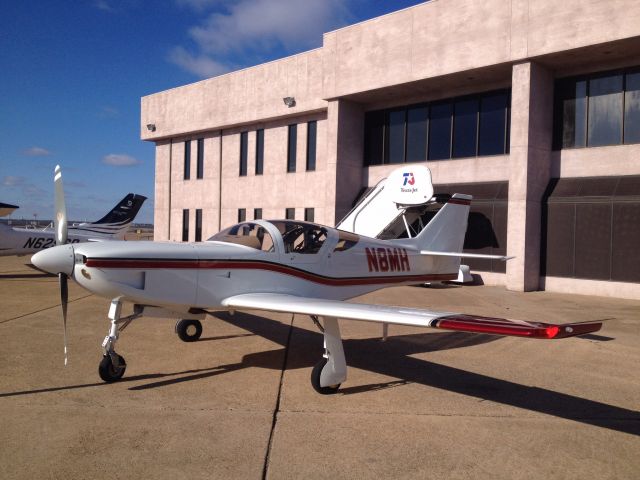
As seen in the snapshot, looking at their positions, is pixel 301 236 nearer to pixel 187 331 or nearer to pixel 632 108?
pixel 187 331

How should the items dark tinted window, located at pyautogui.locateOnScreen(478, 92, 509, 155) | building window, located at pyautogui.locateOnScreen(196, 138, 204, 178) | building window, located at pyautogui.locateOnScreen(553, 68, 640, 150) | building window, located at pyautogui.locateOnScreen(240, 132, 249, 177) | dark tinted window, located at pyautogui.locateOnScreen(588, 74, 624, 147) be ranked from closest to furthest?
building window, located at pyautogui.locateOnScreen(553, 68, 640, 150) < dark tinted window, located at pyautogui.locateOnScreen(588, 74, 624, 147) < dark tinted window, located at pyautogui.locateOnScreen(478, 92, 509, 155) < building window, located at pyautogui.locateOnScreen(240, 132, 249, 177) < building window, located at pyautogui.locateOnScreen(196, 138, 204, 178)

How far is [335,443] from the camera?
14.2 ft

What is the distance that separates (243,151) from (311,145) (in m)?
4.52

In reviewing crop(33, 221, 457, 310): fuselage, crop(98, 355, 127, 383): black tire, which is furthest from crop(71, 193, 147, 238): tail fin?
crop(98, 355, 127, 383): black tire

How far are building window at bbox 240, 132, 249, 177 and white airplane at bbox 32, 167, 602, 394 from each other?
58.2 ft

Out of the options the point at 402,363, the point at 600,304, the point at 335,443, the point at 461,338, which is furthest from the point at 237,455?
the point at 600,304

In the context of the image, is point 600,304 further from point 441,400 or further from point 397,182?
point 441,400

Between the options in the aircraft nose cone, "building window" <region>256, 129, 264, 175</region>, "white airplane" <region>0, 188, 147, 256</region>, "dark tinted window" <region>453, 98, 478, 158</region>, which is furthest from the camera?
"building window" <region>256, 129, 264, 175</region>

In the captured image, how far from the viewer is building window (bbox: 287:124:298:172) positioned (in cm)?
2308

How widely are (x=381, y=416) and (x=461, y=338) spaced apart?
4.45 meters

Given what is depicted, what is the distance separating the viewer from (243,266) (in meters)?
6.55

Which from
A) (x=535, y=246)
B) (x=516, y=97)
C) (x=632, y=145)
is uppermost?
(x=516, y=97)

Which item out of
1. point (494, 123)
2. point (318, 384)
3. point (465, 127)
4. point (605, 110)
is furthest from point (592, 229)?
point (318, 384)

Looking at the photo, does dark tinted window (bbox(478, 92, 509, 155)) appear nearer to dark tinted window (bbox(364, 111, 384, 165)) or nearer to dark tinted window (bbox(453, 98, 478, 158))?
dark tinted window (bbox(453, 98, 478, 158))
